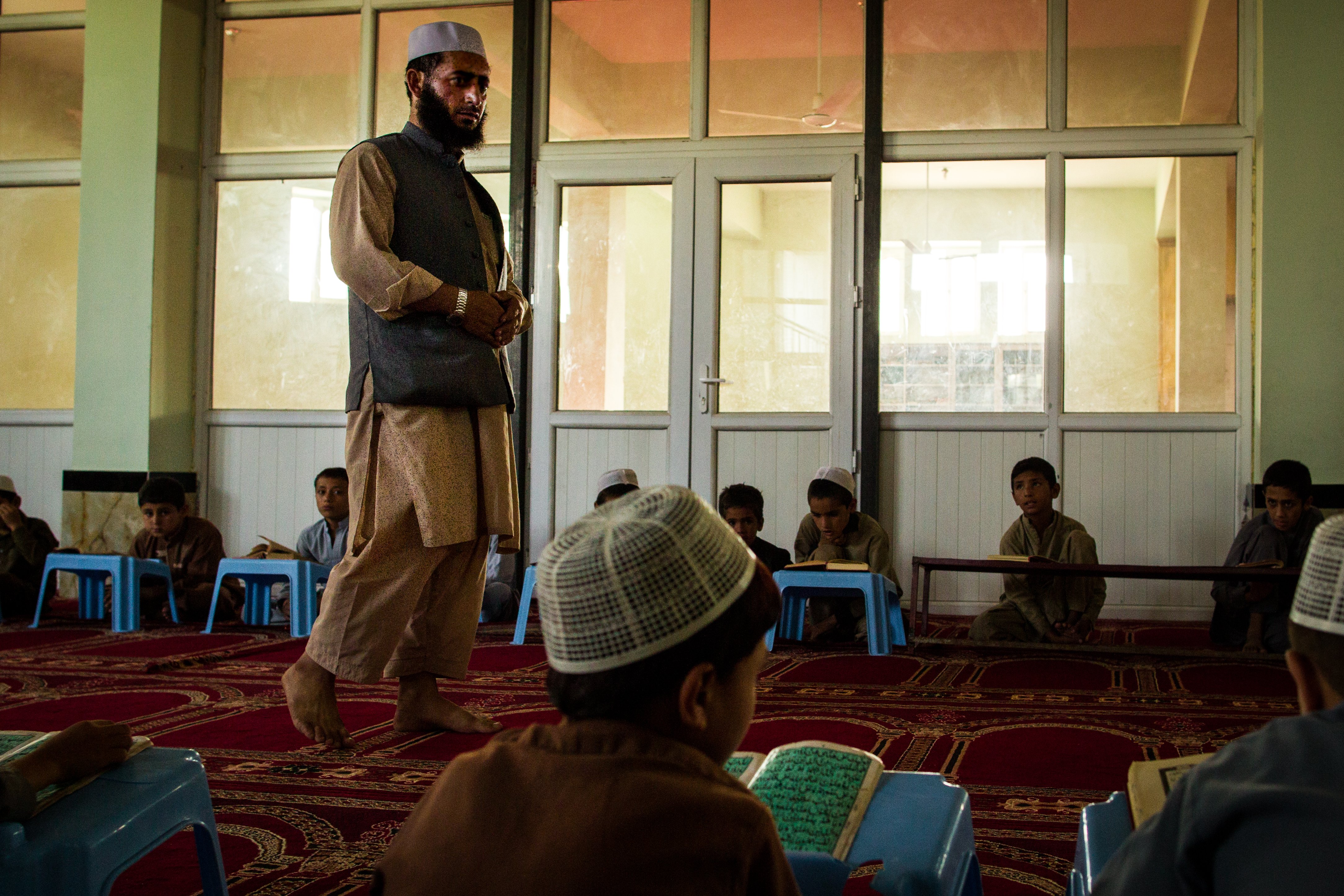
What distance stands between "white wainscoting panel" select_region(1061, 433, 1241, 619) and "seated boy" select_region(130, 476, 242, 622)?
3.87 m

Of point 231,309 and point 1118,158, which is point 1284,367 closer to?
point 1118,158

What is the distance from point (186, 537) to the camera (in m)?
5.38

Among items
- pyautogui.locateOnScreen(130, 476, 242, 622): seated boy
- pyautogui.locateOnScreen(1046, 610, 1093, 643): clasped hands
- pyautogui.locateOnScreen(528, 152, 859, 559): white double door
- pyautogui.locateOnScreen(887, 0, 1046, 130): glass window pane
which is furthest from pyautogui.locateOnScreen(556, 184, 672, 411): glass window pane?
pyautogui.locateOnScreen(1046, 610, 1093, 643): clasped hands

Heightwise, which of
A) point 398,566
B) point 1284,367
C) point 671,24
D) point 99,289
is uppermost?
point 671,24

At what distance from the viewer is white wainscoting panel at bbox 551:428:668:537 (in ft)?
19.0

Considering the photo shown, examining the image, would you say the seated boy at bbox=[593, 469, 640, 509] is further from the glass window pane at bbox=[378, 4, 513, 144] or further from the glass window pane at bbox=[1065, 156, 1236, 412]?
the glass window pane at bbox=[1065, 156, 1236, 412]

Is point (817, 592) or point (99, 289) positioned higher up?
point (99, 289)

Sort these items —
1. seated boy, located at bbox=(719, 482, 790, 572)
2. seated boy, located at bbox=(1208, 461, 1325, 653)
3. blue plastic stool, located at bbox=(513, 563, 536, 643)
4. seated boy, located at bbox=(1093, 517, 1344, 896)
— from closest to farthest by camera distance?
seated boy, located at bbox=(1093, 517, 1344, 896)
seated boy, located at bbox=(1208, 461, 1325, 653)
blue plastic stool, located at bbox=(513, 563, 536, 643)
seated boy, located at bbox=(719, 482, 790, 572)

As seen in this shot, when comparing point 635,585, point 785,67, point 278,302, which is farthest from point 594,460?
point 635,585

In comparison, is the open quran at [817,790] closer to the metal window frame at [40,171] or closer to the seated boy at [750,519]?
the seated boy at [750,519]

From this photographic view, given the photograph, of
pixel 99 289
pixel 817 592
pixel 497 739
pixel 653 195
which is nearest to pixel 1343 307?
pixel 817 592

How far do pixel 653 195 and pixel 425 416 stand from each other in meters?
3.66

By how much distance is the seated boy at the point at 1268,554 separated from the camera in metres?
4.33

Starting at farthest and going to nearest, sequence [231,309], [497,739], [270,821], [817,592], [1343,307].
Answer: [231,309] → [1343,307] → [817,592] → [270,821] → [497,739]
